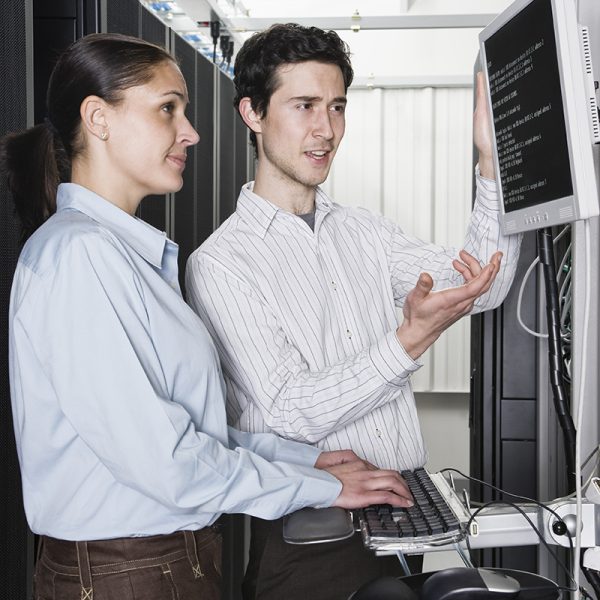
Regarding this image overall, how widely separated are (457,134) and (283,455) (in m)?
4.33

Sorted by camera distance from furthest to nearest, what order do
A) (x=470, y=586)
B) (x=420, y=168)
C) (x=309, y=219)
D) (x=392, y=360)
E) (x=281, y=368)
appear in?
(x=420, y=168)
(x=309, y=219)
(x=281, y=368)
(x=392, y=360)
(x=470, y=586)

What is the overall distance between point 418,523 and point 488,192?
2.25 feet

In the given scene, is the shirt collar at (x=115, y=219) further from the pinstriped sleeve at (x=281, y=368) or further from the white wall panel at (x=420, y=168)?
the white wall panel at (x=420, y=168)

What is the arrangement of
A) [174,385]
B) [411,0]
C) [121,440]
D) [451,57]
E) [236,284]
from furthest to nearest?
1. [451,57]
2. [411,0]
3. [236,284]
4. [174,385]
5. [121,440]

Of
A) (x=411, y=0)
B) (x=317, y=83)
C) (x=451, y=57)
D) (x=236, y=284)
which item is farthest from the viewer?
(x=451, y=57)

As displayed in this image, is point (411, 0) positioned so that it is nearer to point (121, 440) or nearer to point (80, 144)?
point (80, 144)

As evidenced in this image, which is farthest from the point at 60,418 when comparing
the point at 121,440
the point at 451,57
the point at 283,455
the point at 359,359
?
the point at 451,57

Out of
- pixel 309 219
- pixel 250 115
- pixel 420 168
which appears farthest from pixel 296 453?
pixel 420 168

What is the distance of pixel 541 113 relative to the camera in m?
1.12

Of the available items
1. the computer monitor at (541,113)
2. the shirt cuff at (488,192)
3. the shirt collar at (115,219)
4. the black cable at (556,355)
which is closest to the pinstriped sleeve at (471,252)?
the shirt cuff at (488,192)

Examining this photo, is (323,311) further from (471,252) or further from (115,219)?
(115,219)

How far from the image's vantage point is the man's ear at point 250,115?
1770 mm

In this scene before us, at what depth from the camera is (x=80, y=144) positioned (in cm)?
127

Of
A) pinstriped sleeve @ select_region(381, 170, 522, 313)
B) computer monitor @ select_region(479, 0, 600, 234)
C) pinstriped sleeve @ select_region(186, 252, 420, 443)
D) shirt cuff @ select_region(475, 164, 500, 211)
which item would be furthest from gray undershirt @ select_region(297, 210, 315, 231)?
computer monitor @ select_region(479, 0, 600, 234)
